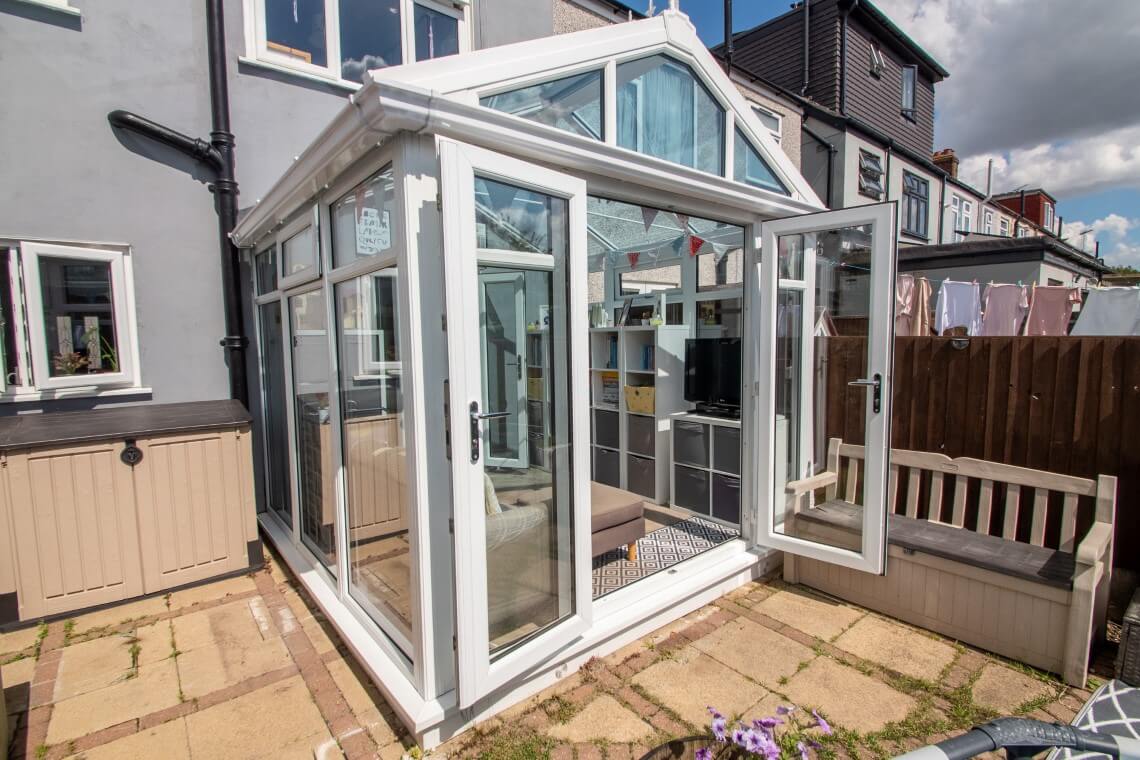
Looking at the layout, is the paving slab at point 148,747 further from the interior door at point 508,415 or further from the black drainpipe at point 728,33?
the black drainpipe at point 728,33

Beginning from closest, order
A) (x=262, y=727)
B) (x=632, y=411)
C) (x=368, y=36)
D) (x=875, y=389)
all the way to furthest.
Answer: (x=262, y=727) → (x=875, y=389) → (x=368, y=36) → (x=632, y=411)

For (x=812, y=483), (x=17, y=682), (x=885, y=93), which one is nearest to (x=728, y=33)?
(x=812, y=483)

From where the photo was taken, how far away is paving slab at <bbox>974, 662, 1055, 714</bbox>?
2176mm

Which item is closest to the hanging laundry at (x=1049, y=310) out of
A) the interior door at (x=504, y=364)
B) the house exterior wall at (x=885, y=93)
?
the house exterior wall at (x=885, y=93)

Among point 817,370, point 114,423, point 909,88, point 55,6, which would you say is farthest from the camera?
point 909,88

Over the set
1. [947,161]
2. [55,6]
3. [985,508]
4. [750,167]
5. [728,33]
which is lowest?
[985,508]

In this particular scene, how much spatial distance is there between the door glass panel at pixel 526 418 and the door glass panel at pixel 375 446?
0.34 metres

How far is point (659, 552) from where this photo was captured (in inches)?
141

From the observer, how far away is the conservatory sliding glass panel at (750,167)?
3133 mm

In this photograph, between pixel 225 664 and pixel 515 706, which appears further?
pixel 225 664

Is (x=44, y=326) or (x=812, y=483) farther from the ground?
(x=44, y=326)

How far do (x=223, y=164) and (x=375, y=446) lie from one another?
2650 millimetres

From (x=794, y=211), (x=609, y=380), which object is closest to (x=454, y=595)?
(x=794, y=211)

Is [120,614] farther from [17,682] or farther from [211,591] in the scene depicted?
[17,682]
